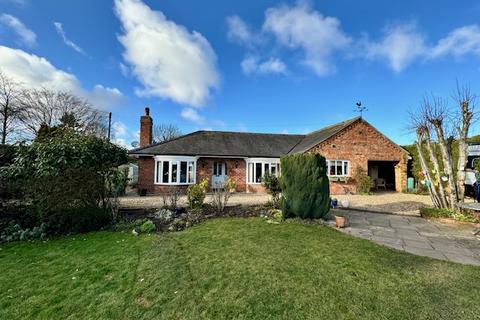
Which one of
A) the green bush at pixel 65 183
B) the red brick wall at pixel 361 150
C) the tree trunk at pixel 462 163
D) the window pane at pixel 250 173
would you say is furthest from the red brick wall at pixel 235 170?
the tree trunk at pixel 462 163

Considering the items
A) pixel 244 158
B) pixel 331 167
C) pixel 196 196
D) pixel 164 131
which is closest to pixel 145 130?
pixel 244 158

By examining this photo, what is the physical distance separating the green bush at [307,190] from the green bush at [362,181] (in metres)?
10.8

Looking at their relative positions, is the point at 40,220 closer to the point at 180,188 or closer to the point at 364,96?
the point at 180,188

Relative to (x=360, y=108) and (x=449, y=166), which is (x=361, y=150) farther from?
(x=449, y=166)

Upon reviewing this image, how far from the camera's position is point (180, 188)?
17.2 meters

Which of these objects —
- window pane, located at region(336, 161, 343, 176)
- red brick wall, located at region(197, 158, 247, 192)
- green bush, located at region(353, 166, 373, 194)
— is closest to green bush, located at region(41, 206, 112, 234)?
red brick wall, located at region(197, 158, 247, 192)

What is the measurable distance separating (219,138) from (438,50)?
15.4 meters

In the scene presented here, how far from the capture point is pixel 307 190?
8.02m

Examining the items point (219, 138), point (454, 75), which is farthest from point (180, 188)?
point (454, 75)

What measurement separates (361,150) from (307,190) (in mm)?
12982

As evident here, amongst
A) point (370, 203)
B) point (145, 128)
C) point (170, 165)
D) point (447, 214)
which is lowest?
point (370, 203)

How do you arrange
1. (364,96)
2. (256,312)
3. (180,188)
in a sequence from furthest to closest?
(364,96) < (180,188) < (256,312)

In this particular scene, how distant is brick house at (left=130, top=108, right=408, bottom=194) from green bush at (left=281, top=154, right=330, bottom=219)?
32.1 ft

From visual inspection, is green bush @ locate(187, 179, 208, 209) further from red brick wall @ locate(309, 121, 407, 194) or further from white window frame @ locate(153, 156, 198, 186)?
red brick wall @ locate(309, 121, 407, 194)
